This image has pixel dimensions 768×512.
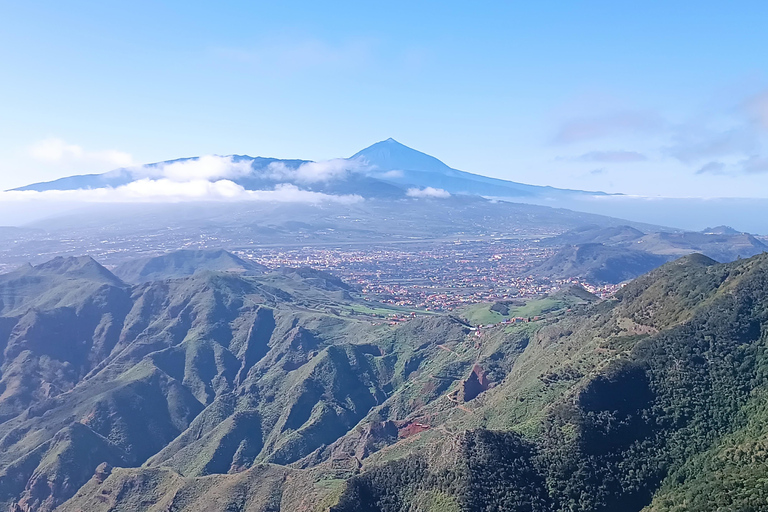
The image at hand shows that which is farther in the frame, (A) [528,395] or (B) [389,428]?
(B) [389,428]

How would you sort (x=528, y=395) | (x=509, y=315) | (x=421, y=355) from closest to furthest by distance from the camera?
(x=528, y=395) → (x=421, y=355) → (x=509, y=315)

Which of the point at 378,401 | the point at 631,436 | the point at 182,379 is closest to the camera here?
the point at 631,436

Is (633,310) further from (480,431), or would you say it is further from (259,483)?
(259,483)

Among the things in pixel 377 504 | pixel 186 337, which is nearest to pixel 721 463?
pixel 377 504

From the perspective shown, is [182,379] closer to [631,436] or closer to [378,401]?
[378,401]

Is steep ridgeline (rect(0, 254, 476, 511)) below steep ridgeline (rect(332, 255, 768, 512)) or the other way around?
below

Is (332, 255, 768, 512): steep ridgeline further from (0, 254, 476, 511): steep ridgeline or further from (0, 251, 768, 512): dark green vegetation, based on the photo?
(0, 254, 476, 511): steep ridgeline

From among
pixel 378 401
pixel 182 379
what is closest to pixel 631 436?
pixel 378 401

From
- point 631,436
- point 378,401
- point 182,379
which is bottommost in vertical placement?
point 182,379

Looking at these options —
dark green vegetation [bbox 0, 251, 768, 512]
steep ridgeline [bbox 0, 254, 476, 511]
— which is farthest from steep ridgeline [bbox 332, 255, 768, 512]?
steep ridgeline [bbox 0, 254, 476, 511]
